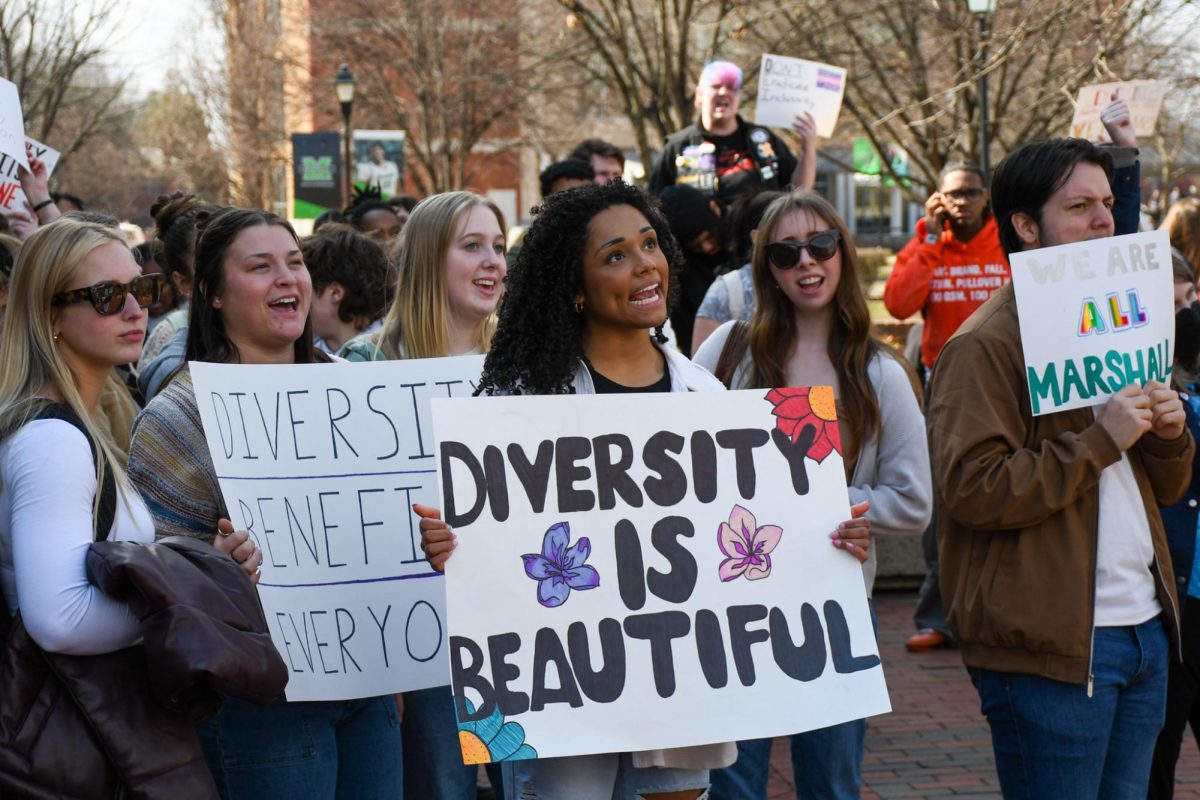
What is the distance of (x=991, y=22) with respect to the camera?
15977mm

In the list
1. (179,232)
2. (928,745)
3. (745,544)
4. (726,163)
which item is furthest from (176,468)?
(726,163)

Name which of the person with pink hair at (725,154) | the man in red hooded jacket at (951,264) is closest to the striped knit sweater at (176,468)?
the person with pink hair at (725,154)

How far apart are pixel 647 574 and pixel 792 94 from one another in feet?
19.8

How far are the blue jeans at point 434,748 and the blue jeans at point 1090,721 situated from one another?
1.52m

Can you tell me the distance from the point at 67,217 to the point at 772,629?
6.04 feet

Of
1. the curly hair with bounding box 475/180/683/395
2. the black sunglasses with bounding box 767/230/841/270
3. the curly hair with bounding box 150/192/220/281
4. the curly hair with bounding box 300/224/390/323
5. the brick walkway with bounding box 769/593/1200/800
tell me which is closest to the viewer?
the curly hair with bounding box 475/180/683/395

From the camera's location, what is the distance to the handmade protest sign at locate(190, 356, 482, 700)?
11.8ft

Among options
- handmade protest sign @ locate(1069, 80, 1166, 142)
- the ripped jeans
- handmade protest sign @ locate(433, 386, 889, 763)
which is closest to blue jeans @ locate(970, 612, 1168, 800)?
handmade protest sign @ locate(433, 386, 889, 763)

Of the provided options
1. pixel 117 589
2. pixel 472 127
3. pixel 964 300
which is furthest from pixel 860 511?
pixel 472 127

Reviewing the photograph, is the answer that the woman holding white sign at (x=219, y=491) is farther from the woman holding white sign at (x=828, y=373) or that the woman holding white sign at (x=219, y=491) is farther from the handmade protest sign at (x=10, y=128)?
the handmade protest sign at (x=10, y=128)

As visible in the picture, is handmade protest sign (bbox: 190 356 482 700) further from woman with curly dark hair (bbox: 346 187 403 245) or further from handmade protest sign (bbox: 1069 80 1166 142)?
handmade protest sign (bbox: 1069 80 1166 142)

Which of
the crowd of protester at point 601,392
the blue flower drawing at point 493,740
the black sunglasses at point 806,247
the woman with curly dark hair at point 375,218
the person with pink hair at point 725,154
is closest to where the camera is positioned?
the crowd of protester at point 601,392

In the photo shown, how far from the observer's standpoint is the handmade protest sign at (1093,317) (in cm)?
348

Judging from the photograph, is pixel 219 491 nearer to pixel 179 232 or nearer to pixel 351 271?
pixel 179 232
